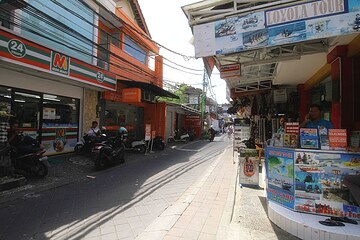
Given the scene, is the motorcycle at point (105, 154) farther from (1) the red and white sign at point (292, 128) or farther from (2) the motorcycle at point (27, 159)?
(1) the red and white sign at point (292, 128)

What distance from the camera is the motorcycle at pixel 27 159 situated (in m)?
6.38

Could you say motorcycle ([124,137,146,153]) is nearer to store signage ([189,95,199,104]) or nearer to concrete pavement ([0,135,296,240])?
concrete pavement ([0,135,296,240])

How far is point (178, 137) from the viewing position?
70.5ft

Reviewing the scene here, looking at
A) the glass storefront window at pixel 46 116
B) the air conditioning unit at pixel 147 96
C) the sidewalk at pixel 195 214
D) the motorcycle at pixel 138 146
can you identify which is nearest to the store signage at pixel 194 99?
the air conditioning unit at pixel 147 96

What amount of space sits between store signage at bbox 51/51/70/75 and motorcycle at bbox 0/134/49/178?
8.47ft

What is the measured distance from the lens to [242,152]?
19.6 feet

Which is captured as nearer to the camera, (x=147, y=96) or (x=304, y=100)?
(x=304, y=100)

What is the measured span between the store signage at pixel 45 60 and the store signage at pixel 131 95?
5.69 feet

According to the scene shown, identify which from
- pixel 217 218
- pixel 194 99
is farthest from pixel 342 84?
pixel 194 99

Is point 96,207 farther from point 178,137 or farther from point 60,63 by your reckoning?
point 178,137

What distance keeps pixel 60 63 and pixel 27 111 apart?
1.99 meters

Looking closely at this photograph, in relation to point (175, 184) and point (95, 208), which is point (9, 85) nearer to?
point (95, 208)

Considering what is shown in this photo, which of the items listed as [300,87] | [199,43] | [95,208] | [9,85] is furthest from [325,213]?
[9,85]

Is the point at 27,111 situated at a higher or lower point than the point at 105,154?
higher
